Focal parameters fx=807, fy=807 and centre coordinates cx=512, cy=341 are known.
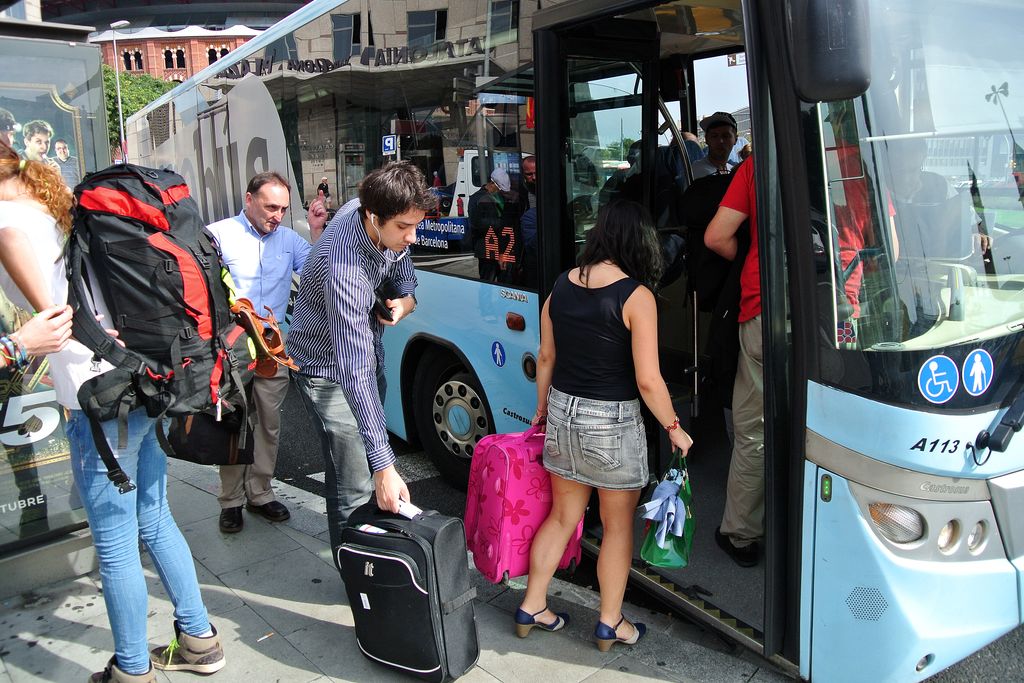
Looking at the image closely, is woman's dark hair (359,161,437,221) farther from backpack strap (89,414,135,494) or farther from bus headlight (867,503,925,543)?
bus headlight (867,503,925,543)

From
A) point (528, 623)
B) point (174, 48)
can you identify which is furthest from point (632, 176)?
point (174, 48)

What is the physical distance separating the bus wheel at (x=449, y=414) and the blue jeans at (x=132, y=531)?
192 centimetres

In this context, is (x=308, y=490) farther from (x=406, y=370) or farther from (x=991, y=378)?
(x=991, y=378)

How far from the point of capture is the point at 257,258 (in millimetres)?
4180

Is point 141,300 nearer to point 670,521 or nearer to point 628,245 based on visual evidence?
point 628,245

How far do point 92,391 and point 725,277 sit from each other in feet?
8.24

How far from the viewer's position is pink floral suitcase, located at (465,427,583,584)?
321cm

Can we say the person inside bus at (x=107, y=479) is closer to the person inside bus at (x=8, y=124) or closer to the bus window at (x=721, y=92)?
the person inside bus at (x=8, y=124)

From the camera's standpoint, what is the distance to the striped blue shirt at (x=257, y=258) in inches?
162

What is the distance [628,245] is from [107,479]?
1.96 metres

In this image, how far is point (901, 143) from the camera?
8.04 feet

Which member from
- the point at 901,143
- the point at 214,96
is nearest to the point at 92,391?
the point at 901,143

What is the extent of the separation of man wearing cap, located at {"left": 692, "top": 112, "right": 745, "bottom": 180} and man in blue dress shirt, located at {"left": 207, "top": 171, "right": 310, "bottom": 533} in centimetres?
285

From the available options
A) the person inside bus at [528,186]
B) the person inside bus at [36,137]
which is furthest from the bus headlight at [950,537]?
the person inside bus at [36,137]
